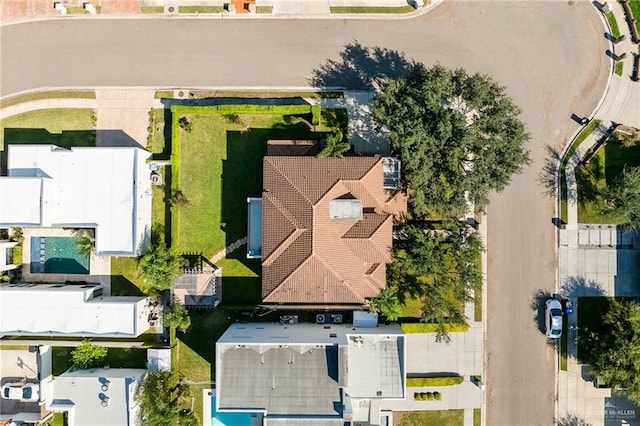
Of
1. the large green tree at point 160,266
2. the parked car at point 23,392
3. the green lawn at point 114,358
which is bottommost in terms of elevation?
the parked car at point 23,392

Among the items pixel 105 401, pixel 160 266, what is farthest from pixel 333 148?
pixel 105 401

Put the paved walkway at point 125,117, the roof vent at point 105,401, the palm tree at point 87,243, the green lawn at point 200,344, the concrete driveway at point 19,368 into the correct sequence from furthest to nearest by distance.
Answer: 1. the paved walkway at point 125,117
2. the concrete driveway at point 19,368
3. the green lawn at point 200,344
4. the palm tree at point 87,243
5. the roof vent at point 105,401

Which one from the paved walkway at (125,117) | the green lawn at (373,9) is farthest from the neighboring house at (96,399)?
the green lawn at (373,9)

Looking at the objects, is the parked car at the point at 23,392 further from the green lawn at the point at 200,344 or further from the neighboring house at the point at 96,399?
the green lawn at the point at 200,344

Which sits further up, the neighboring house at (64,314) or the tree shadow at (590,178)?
the tree shadow at (590,178)

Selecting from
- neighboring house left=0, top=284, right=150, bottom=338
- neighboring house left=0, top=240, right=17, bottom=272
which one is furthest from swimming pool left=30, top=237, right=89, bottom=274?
neighboring house left=0, top=284, right=150, bottom=338

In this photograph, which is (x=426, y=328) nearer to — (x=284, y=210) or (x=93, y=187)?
(x=284, y=210)
